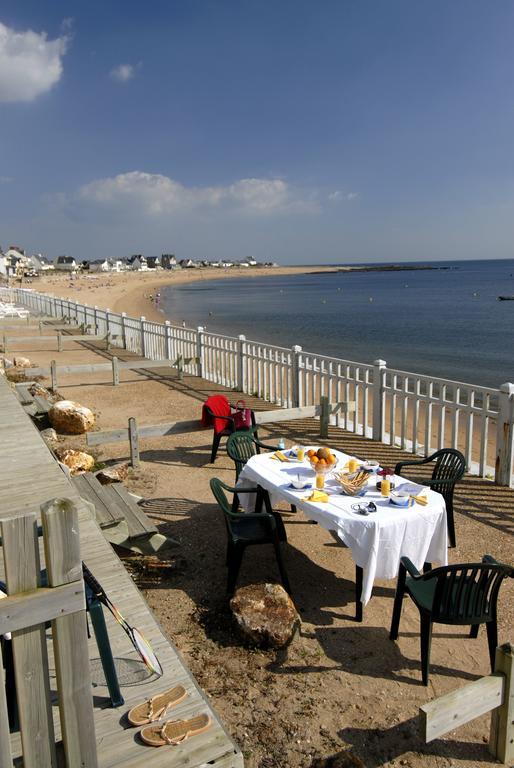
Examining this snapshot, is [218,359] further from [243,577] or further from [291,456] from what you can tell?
[243,577]

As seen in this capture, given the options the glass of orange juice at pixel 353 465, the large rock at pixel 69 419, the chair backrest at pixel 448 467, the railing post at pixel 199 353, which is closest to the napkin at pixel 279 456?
the glass of orange juice at pixel 353 465

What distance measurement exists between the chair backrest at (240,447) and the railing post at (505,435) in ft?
9.96

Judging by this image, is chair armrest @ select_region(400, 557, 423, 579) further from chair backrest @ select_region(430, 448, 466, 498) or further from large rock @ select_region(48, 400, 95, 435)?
large rock @ select_region(48, 400, 95, 435)

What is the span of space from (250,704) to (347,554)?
2.18 m

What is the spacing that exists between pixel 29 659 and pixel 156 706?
114 centimetres

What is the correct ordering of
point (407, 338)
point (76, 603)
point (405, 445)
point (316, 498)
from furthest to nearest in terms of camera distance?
point (407, 338) → point (405, 445) → point (316, 498) → point (76, 603)

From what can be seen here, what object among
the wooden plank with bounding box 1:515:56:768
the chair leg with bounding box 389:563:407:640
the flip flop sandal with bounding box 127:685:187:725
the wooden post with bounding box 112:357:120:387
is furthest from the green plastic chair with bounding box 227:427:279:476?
the wooden post with bounding box 112:357:120:387

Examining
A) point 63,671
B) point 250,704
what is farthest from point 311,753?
point 63,671

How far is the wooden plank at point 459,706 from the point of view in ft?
8.95

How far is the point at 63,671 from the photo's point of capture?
1.98 meters

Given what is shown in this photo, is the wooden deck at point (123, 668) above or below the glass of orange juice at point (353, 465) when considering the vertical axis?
below

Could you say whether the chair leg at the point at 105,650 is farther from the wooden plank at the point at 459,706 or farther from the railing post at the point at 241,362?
the railing post at the point at 241,362

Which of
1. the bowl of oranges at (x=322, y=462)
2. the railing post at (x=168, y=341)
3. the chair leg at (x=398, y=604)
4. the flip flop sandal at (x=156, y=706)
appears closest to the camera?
the flip flop sandal at (x=156, y=706)

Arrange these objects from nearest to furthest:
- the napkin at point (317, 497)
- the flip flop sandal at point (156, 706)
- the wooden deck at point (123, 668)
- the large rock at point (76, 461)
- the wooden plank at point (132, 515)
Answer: the wooden deck at point (123, 668) < the flip flop sandal at point (156, 706) < the napkin at point (317, 497) < the wooden plank at point (132, 515) < the large rock at point (76, 461)
